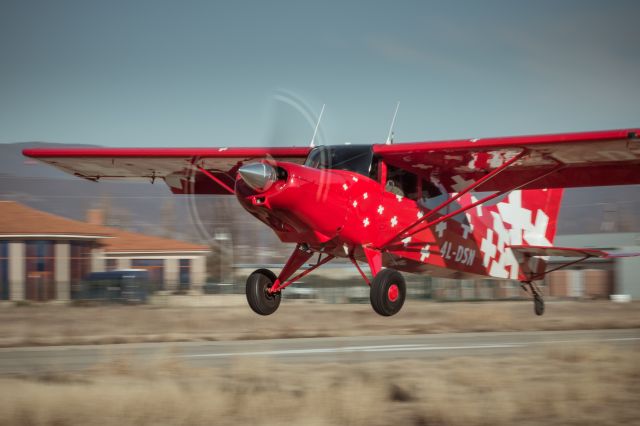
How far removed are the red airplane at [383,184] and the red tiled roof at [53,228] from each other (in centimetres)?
2979

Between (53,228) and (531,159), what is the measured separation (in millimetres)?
36860

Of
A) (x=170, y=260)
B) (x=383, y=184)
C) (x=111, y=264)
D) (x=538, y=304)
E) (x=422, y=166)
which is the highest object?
(x=422, y=166)

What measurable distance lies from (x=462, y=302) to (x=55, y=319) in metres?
19.6

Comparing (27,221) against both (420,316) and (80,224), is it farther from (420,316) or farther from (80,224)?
(420,316)

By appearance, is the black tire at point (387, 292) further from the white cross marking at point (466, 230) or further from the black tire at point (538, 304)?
the black tire at point (538, 304)

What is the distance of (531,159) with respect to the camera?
1322 cm

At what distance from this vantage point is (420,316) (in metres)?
30.1

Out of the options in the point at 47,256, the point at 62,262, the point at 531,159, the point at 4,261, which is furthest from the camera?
the point at 62,262

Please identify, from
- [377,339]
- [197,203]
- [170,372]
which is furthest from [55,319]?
[197,203]

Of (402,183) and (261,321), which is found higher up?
(402,183)

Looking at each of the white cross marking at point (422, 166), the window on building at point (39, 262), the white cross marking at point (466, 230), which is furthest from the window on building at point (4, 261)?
the white cross marking at point (422, 166)

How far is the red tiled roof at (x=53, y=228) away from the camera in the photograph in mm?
43531

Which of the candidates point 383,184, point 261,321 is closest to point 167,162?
point 383,184

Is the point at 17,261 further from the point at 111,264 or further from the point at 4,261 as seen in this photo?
the point at 111,264
